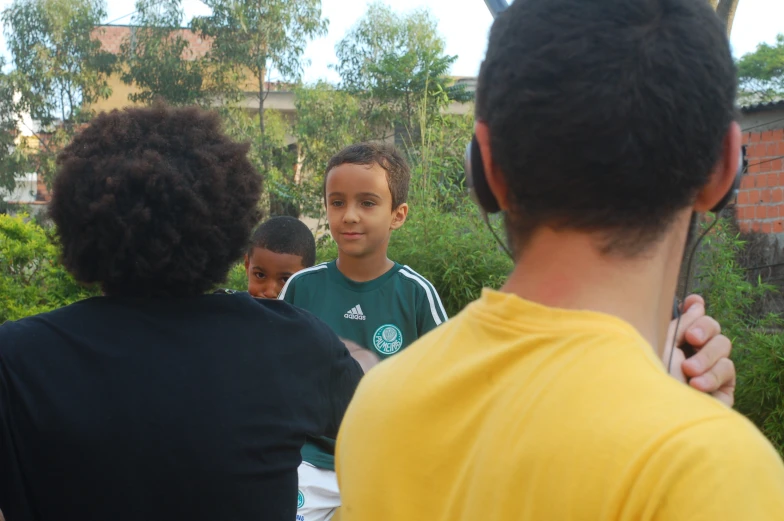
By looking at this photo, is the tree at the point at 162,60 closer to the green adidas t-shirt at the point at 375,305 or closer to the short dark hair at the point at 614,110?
the green adidas t-shirt at the point at 375,305

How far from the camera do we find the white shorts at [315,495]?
2.69m

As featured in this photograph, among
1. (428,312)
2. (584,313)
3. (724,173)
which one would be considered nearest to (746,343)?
(428,312)

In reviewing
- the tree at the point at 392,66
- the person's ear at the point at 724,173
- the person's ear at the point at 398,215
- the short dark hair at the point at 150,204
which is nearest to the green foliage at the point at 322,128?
the tree at the point at 392,66

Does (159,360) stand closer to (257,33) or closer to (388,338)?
(388,338)

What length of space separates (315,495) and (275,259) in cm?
179

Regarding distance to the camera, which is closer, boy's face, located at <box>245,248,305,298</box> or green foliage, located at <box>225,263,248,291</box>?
boy's face, located at <box>245,248,305,298</box>

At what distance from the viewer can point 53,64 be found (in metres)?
20.4

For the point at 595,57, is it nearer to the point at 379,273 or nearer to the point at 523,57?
the point at 523,57

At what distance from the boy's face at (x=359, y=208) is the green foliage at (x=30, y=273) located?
4.11m

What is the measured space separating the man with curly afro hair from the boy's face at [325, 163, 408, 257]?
1744 millimetres

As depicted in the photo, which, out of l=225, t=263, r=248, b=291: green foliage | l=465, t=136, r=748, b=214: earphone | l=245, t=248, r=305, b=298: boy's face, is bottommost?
l=225, t=263, r=248, b=291: green foliage

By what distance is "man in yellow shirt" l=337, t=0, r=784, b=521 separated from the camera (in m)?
0.78

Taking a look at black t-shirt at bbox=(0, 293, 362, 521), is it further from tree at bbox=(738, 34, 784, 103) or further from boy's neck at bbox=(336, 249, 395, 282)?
tree at bbox=(738, 34, 784, 103)

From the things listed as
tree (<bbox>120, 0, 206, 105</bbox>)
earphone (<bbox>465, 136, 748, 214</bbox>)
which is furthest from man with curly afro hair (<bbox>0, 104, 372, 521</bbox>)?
tree (<bbox>120, 0, 206, 105</bbox>)
